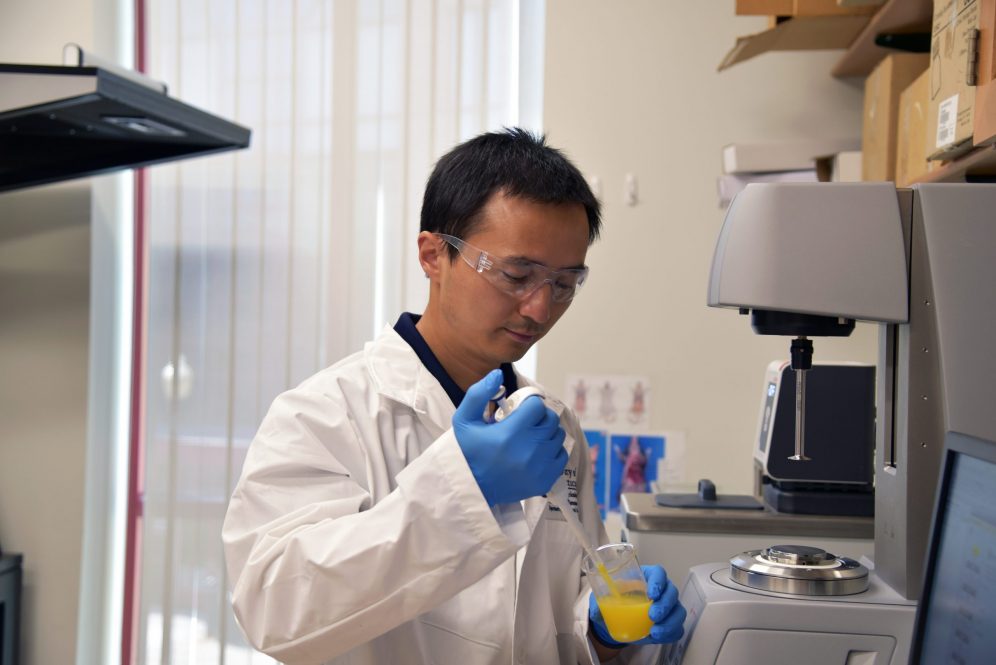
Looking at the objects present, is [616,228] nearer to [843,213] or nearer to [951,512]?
[843,213]

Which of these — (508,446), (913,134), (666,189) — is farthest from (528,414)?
(666,189)

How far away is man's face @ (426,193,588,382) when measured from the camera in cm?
119

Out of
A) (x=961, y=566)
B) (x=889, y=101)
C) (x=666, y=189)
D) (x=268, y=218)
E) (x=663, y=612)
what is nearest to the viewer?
(x=961, y=566)

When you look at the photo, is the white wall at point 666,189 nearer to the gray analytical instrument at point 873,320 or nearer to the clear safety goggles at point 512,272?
the clear safety goggles at point 512,272

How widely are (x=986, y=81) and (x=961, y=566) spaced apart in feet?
2.74

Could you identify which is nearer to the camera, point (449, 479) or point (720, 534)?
point (449, 479)

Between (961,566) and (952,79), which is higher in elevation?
(952,79)

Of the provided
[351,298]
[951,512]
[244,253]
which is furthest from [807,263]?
[244,253]

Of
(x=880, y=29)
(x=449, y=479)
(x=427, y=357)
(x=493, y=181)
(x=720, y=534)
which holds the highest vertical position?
(x=880, y=29)

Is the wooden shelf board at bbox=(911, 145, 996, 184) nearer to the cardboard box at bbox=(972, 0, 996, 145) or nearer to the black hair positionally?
the cardboard box at bbox=(972, 0, 996, 145)

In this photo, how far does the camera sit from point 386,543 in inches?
36.9

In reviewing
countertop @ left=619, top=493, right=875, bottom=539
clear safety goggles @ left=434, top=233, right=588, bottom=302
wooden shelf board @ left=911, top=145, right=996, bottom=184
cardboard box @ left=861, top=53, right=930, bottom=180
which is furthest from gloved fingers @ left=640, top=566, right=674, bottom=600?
cardboard box @ left=861, top=53, right=930, bottom=180

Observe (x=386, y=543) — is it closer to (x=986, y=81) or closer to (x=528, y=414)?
(x=528, y=414)

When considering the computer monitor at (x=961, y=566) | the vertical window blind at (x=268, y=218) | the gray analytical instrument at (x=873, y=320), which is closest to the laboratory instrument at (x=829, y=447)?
the gray analytical instrument at (x=873, y=320)
